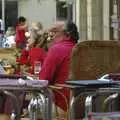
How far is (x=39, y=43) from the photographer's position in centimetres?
977

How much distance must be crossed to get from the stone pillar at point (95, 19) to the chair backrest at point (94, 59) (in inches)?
436

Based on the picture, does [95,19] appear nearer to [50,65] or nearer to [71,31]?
[71,31]

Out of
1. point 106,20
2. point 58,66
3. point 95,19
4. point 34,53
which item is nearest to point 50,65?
point 58,66

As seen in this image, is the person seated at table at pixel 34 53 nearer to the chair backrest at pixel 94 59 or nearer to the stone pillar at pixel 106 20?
the chair backrest at pixel 94 59

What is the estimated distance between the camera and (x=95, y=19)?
58.6 ft

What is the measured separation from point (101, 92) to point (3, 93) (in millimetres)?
711

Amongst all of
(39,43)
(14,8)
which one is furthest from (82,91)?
(14,8)

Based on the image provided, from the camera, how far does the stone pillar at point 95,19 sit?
17344mm

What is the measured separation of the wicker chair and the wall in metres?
20.1

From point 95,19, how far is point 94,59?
470 inches

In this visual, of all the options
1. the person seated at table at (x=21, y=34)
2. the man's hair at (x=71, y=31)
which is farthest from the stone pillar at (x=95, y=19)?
the man's hair at (x=71, y=31)

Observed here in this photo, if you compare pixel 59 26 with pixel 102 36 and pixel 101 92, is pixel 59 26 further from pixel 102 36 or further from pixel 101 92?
pixel 102 36

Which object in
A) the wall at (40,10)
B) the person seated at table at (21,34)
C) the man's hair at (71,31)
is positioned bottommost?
the person seated at table at (21,34)

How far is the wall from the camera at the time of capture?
26500mm
